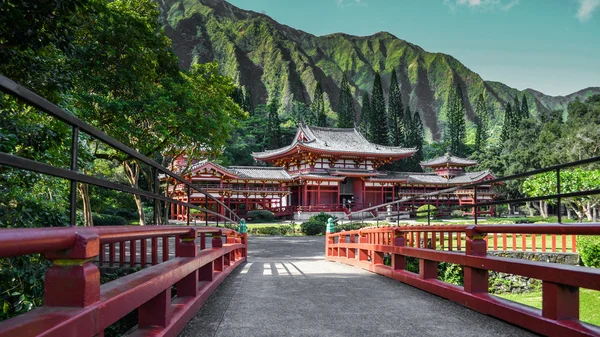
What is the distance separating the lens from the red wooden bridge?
156 centimetres

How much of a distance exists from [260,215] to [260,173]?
4456 mm

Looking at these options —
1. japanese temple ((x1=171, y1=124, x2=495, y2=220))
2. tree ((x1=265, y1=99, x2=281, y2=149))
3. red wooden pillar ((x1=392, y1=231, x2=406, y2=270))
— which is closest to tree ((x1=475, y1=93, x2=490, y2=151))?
japanese temple ((x1=171, y1=124, x2=495, y2=220))

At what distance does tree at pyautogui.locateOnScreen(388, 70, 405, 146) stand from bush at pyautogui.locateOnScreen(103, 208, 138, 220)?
44.1 meters

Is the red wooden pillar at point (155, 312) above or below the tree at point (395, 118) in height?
below

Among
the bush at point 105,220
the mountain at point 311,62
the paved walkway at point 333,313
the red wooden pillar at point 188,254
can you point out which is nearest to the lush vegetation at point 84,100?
the bush at point 105,220

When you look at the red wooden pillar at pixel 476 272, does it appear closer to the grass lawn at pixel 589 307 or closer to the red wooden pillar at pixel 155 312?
the red wooden pillar at pixel 155 312

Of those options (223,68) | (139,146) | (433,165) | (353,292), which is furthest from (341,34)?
(353,292)

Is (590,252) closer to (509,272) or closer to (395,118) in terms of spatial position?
(509,272)

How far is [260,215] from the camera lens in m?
31.1

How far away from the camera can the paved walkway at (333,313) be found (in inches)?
129

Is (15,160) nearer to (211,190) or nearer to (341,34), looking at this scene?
(211,190)

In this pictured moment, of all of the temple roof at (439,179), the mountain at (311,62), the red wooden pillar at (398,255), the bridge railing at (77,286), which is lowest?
the red wooden pillar at (398,255)

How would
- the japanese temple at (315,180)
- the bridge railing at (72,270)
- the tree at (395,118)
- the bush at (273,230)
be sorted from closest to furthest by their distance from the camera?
the bridge railing at (72,270) < the bush at (273,230) < the japanese temple at (315,180) < the tree at (395,118)

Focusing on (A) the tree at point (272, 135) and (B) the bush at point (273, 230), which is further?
(A) the tree at point (272, 135)
